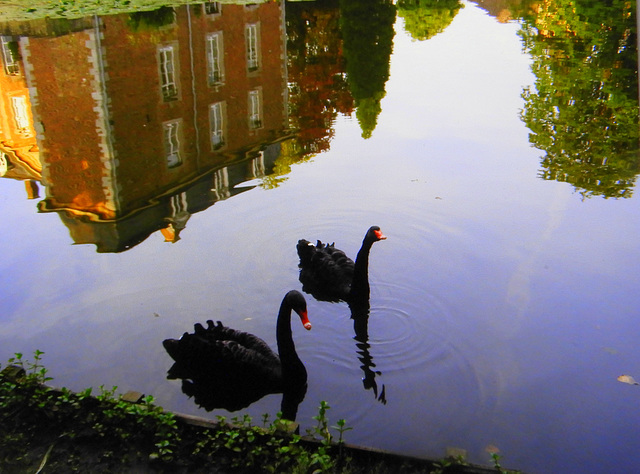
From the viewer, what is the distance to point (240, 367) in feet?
20.6

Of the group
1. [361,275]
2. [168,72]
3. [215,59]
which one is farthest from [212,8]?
[361,275]

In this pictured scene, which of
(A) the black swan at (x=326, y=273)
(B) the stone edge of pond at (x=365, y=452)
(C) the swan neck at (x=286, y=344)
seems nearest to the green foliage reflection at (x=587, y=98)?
(A) the black swan at (x=326, y=273)

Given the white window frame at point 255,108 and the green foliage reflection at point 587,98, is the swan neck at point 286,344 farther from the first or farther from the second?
the white window frame at point 255,108

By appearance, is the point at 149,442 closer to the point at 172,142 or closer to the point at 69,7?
the point at 172,142

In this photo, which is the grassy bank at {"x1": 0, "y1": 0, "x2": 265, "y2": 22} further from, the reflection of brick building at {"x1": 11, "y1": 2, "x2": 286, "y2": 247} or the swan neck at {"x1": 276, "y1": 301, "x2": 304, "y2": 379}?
the swan neck at {"x1": 276, "y1": 301, "x2": 304, "y2": 379}

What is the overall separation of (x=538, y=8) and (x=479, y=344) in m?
25.7

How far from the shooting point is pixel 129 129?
14.2m

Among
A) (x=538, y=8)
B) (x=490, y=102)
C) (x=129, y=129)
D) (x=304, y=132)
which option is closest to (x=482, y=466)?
(x=304, y=132)

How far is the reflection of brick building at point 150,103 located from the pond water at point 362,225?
7cm

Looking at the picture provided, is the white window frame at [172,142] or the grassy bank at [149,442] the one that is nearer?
the grassy bank at [149,442]

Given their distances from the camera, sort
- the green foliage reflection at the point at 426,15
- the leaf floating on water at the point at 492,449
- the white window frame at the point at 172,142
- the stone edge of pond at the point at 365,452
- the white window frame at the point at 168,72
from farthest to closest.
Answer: the green foliage reflection at the point at 426,15 < the white window frame at the point at 168,72 < the white window frame at the point at 172,142 < the leaf floating on water at the point at 492,449 < the stone edge of pond at the point at 365,452

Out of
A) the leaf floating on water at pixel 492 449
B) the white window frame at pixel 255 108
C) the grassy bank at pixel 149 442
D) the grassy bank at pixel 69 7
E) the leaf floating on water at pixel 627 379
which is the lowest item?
the white window frame at pixel 255 108

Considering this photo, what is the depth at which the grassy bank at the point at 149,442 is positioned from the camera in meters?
5.10

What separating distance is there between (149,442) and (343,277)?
339 centimetres
